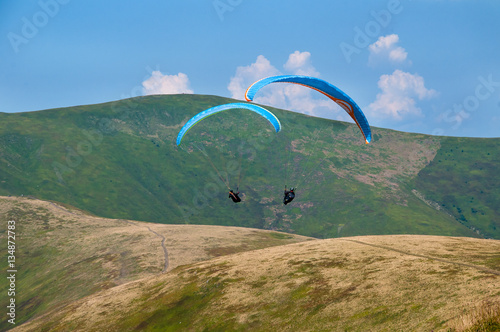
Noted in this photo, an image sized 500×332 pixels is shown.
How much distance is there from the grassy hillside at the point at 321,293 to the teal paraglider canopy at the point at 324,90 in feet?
41.8

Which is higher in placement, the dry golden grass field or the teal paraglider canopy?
the teal paraglider canopy

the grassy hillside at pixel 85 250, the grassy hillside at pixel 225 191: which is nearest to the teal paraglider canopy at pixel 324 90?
the grassy hillside at pixel 85 250

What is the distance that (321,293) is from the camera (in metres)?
32.2

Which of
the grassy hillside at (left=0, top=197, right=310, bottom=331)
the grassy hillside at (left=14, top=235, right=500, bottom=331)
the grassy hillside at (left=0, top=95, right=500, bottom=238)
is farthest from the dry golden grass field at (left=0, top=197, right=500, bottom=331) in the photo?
the grassy hillside at (left=0, top=95, right=500, bottom=238)

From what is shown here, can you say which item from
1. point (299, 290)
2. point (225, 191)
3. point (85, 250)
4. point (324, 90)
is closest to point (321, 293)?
point (299, 290)

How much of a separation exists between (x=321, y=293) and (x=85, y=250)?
2454 inches

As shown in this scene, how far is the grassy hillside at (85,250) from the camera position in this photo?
60.8 meters

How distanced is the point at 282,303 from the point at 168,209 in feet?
470

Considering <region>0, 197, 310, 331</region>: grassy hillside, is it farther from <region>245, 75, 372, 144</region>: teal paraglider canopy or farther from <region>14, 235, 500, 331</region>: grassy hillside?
<region>245, 75, 372, 144</region>: teal paraglider canopy

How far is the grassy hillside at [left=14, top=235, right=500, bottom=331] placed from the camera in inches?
928

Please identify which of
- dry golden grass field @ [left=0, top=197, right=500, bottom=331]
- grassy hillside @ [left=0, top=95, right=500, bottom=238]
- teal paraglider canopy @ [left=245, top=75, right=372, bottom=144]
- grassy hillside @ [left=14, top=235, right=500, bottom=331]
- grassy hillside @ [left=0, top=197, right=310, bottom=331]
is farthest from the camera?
grassy hillside @ [left=0, top=95, right=500, bottom=238]

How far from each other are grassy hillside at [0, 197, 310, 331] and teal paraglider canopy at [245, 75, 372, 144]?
38663 millimetres

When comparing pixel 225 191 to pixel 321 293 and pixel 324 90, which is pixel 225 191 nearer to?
pixel 324 90

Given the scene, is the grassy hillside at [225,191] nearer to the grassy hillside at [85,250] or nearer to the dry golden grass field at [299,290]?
the grassy hillside at [85,250]
